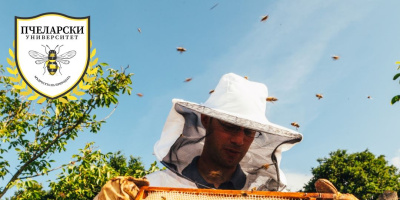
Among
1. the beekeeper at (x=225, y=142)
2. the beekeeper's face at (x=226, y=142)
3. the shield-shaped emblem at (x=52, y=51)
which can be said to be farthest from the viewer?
the shield-shaped emblem at (x=52, y=51)

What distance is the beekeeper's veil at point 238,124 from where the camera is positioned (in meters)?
3.45

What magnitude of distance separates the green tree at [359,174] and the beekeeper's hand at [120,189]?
26556mm

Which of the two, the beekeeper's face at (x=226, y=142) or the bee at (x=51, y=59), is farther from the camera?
the bee at (x=51, y=59)

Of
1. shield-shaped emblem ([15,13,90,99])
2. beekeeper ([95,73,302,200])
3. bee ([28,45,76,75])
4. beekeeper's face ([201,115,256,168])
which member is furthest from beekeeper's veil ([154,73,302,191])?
bee ([28,45,76,75])

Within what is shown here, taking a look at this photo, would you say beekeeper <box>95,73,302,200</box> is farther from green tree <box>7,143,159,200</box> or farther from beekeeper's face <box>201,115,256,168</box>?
green tree <box>7,143,159,200</box>

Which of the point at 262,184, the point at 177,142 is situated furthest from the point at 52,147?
the point at 262,184

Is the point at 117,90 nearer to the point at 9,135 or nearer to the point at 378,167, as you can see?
the point at 9,135

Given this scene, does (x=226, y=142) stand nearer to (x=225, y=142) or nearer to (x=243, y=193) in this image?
(x=225, y=142)

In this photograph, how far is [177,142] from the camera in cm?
372

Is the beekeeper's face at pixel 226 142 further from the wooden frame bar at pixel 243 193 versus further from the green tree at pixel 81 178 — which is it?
the green tree at pixel 81 178

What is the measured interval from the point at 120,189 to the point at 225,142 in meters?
1.84

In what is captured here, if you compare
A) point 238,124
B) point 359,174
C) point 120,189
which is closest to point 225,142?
point 238,124

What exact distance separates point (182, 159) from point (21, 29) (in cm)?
518

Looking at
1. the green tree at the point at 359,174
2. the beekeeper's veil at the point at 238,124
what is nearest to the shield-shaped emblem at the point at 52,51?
the beekeeper's veil at the point at 238,124
